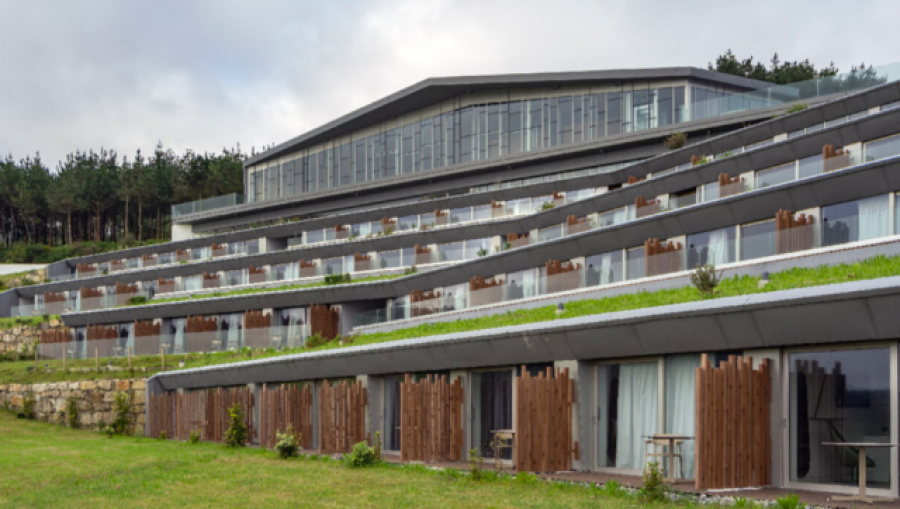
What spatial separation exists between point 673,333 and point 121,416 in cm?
2764

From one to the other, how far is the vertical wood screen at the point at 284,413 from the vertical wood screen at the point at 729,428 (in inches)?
603

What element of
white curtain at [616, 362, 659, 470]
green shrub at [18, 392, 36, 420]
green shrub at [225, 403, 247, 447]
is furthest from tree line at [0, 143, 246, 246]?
white curtain at [616, 362, 659, 470]

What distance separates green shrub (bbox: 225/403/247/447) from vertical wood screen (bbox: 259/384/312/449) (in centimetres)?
61

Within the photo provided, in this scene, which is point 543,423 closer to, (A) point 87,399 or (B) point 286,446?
(B) point 286,446

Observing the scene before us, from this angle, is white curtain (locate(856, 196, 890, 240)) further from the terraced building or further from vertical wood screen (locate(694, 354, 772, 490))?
vertical wood screen (locate(694, 354, 772, 490))

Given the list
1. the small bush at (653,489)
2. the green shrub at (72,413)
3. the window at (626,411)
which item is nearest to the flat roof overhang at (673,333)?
the window at (626,411)

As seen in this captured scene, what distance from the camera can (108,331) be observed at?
176 ft

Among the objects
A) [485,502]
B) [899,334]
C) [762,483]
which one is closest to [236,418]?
[485,502]

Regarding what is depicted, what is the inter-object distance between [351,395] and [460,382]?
173 inches

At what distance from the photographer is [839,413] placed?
48.1 ft

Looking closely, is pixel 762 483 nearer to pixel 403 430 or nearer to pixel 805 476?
pixel 805 476

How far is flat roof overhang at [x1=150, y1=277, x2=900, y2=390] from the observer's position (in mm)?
14086

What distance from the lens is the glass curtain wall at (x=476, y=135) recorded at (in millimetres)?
51906

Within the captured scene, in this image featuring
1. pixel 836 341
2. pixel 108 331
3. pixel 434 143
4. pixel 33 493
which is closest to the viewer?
pixel 836 341
